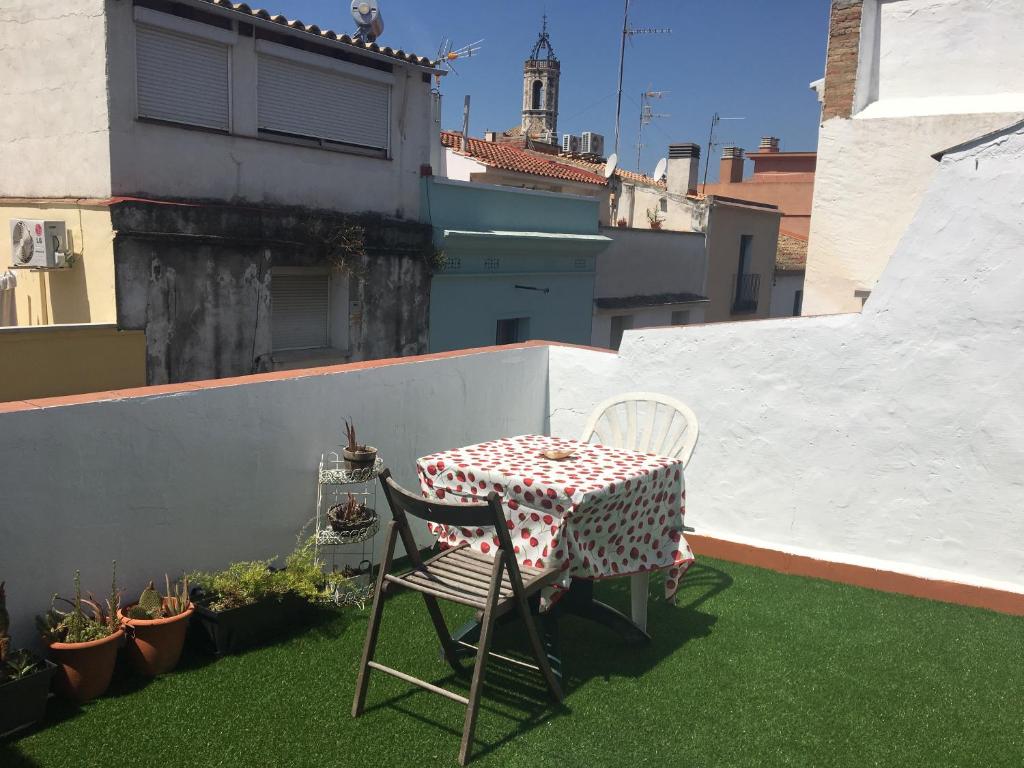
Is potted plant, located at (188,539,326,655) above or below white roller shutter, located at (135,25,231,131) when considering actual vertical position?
below

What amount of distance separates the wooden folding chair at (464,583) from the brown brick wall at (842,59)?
8876mm

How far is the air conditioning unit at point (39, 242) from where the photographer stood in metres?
8.73

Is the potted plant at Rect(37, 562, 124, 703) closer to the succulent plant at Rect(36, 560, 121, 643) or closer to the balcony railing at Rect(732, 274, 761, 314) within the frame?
the succulent plant at Rect(36, 560, 121, 643)

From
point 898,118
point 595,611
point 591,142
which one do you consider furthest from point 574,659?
point 591,142

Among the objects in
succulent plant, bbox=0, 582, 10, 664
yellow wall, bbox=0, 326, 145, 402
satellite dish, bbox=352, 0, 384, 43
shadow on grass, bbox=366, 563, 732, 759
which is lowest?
shadow on grass, bbox=366, 563, 732, 759

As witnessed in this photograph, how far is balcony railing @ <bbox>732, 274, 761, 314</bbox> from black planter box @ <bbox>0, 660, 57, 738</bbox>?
2210 cm

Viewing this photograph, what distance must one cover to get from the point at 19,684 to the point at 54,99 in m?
7.72

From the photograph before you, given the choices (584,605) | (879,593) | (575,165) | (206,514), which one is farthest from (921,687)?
(575,165)

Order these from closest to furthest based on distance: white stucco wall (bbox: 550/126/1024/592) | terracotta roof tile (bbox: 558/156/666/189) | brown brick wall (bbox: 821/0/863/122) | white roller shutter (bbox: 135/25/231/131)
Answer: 1. white stucco wall (bbox: 550/126/1024/592)
2. white roller shutter (bbox: 135/25/231/131)
3. brown brick wall (bbox: 821/0/863/122)
4. terracotta roof tile (bbox: 558/156/666/189)

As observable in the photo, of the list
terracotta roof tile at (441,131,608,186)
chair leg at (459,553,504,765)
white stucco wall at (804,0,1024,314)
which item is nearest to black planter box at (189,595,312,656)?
chair leg at (459,553,504,765)

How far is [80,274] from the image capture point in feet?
29.3

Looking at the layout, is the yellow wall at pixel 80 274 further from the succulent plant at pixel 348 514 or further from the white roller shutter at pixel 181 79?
the succulent plant at pixel 348 514

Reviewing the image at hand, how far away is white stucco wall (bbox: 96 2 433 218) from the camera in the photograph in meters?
8.80

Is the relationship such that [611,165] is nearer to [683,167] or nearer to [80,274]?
[683,167]
